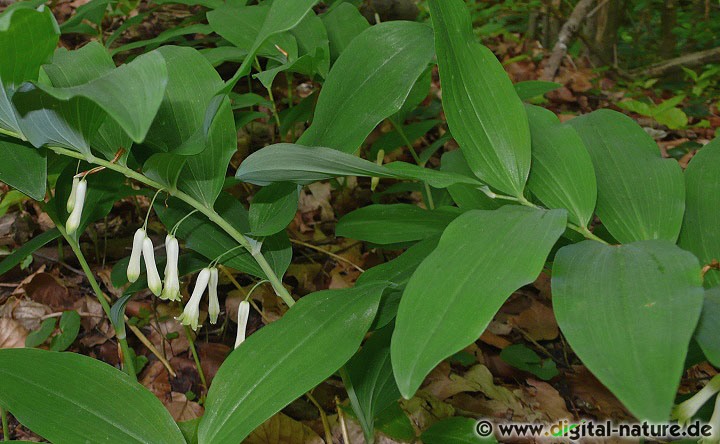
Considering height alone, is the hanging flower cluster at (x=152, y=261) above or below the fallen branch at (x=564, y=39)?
above

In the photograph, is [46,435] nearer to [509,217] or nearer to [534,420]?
[509,217]

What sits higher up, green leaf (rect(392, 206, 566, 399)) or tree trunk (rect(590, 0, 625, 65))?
green leaf (rect(392, 206, 566, 399))

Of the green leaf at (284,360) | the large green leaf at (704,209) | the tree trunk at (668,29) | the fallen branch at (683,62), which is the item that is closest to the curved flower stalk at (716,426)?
the large green leaf at (704,209)

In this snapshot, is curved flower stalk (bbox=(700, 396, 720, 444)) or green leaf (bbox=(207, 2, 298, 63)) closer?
curved flower stalk (bbox=(700, 396, 720, 444))

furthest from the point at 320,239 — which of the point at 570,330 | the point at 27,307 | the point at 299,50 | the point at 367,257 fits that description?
the point at 570,330

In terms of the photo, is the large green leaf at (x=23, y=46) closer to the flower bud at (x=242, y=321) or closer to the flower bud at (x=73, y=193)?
the flower bud at (x=73, y=193)

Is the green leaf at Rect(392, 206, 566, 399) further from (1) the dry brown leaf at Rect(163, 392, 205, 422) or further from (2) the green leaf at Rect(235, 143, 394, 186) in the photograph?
(1) the dry brown leaf at Rect(163, 392, 205, 422)

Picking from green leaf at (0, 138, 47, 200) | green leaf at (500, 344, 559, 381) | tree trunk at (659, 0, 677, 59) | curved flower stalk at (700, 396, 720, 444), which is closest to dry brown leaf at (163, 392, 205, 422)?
green leaf at (0, 138, 47, 200)
